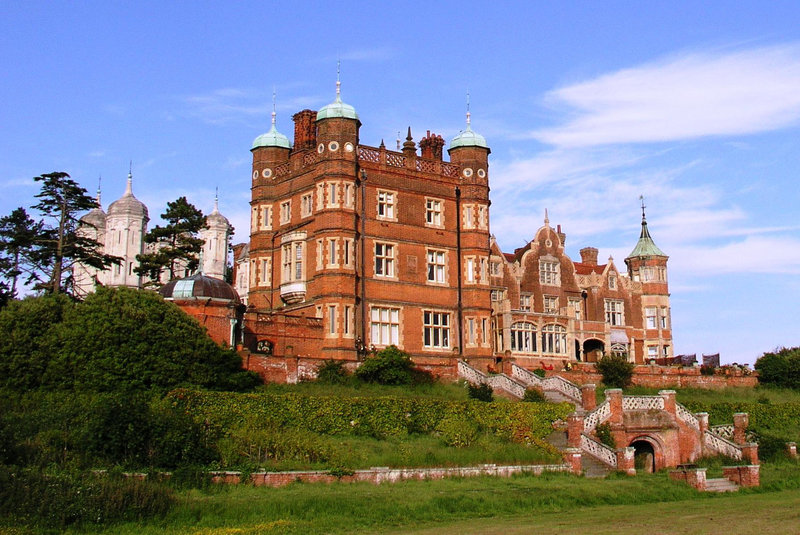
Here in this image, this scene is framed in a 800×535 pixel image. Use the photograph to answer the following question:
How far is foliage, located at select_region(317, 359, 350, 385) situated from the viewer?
39597 millimetres

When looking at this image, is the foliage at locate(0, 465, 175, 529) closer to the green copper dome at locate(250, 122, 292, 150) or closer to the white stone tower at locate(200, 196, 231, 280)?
the green copper dome at locate(250, 122, 292, 150)

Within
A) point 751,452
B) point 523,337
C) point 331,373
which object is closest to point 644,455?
point 751,452

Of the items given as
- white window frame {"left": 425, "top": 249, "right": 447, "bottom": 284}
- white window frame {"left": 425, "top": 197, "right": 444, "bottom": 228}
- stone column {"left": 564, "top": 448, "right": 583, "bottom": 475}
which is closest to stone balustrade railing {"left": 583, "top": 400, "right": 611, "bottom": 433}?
stone column {"left": 564, "top": 448, "right": 583, "bottom": 475}

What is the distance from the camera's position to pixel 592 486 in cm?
2875

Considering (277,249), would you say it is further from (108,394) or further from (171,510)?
(171,510)

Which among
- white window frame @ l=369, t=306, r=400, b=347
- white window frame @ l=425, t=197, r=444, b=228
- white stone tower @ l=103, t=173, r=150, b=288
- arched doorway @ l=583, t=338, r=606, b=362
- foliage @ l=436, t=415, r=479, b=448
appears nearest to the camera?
foliage @ l=436, t=415, r=479, b=448

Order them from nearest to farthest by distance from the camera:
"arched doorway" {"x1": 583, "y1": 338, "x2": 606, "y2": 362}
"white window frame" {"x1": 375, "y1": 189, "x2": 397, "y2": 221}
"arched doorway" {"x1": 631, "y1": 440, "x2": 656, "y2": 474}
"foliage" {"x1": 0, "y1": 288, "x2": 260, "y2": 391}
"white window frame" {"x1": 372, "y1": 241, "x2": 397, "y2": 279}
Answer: "foliage" {"x1": 0, "y1": 288, "x2": 260, "y2": 391} < "arched doorway" {"x1": 631, "y1": 440, "x2": 656, "y2": 474} < "white window frame" {"x1": 372, "y1": 241, "x2": 397, "y2": 279} < "white window frame" {"x1": 375, "y1": 189, "x2": 397, "y2": 221} < "arched doorway" {"x1": 583, "y1": 338, "x2": 606, "y2": 362}

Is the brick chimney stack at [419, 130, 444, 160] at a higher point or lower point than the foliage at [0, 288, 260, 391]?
higher

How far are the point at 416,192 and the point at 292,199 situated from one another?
237 inches

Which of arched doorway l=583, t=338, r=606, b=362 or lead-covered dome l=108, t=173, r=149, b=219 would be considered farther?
lead-covered dome l=108, t=173, r=149, b=219

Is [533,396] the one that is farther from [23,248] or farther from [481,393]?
[23,248]

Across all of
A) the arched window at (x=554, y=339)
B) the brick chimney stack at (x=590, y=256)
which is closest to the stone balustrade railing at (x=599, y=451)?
the arched window at (x=554, y=339)

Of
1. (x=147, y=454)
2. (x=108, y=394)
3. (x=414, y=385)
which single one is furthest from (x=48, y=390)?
(x=414, y=385)

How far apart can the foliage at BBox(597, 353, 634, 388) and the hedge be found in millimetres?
10957
